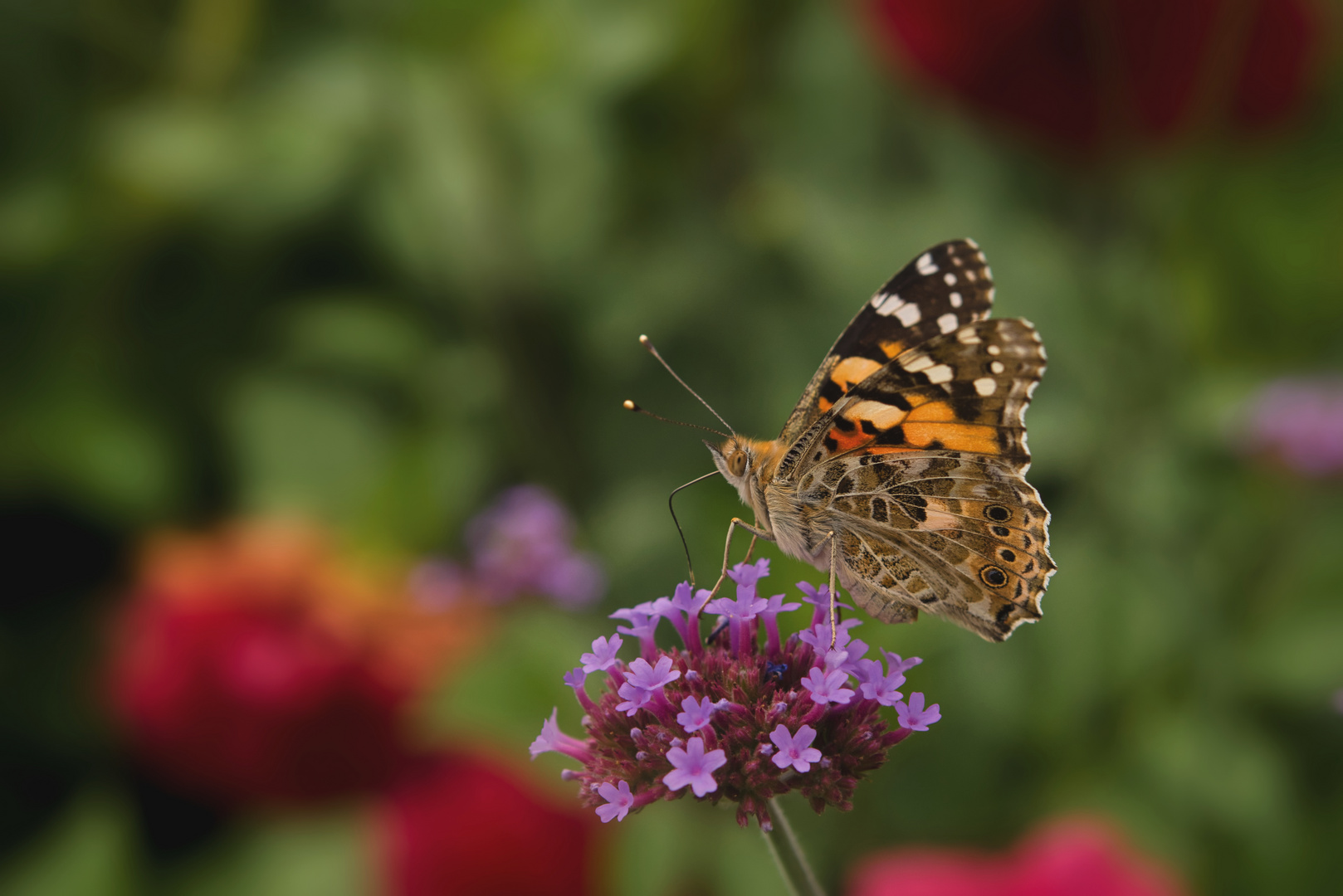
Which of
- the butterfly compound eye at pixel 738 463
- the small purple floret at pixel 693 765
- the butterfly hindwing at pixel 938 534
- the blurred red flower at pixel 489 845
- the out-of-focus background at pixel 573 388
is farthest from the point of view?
the out-of-focus background at pixel 573 388

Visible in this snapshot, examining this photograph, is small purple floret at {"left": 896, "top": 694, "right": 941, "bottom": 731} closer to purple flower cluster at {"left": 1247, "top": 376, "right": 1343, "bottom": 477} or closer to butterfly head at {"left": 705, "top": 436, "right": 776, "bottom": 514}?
butterfly head at {"left": 705, "top": 436, "right": 776, "bottom": 514}

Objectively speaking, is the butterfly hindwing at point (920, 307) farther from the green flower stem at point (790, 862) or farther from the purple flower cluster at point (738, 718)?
the green flower stem at point (790, 862)

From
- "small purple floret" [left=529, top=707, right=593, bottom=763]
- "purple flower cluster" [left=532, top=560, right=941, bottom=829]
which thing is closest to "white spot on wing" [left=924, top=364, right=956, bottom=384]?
"purple flower cluster" [left=532, top=560, right=941, bottom=829]

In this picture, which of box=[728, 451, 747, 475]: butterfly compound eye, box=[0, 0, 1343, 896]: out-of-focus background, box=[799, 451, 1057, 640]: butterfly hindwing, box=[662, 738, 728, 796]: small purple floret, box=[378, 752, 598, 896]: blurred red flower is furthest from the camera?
box=[0, 0, 1343, 896]: out-of-focus background

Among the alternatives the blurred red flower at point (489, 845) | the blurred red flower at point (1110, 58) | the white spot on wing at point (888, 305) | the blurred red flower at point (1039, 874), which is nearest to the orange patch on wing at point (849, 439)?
the white spot on wing at point (888, 305)

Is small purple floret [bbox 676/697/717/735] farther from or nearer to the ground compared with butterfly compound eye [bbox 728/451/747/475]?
nearer to the ground

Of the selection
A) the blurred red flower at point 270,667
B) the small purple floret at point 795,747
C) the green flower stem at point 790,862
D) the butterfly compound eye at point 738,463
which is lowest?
the green flower stem at point 790,862

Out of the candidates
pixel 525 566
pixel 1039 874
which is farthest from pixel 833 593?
pixel 525 566
